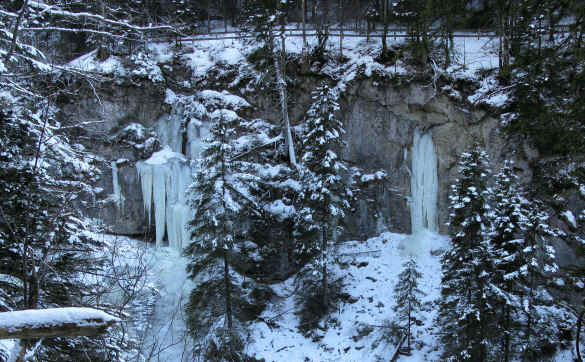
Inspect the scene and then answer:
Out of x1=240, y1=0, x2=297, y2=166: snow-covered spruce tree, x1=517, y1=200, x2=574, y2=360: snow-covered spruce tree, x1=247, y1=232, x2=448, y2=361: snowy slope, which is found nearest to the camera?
x1=517, y1=200, x2=574, y2=360: snow-covered spruce tree

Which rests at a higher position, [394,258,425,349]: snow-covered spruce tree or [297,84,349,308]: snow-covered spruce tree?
[297,84,349,308]: snow-covered spruce tree

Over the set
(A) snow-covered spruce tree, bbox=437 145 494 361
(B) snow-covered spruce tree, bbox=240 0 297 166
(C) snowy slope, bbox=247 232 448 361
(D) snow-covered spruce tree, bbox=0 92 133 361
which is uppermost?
(B) snow-covered spruce tree, bbox=240 0 297 166

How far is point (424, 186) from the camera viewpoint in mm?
18547

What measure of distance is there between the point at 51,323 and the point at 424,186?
60.8 ft

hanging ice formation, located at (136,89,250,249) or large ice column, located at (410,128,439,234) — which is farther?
large ice column, located at (410,128,439,234)

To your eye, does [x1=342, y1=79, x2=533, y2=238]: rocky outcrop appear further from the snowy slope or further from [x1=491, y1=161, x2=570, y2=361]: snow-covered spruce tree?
[x1=491, y1=161, x2=570, y2=361]: snow-covered spruce tree

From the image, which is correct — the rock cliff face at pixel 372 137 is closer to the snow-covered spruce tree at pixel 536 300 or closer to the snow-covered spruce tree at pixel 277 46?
the snow-covered spruce tree at pixel 277 46

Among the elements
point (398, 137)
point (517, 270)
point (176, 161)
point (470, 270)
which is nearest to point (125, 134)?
point (176, 161)

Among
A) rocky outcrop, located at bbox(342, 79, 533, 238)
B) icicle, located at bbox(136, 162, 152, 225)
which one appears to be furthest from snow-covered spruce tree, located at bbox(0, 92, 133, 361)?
rocky outcrop, located at bbox(342, 79, 533, 238)

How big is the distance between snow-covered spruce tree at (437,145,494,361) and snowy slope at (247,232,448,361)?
2077 millimetres

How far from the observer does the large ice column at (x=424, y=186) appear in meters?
18.4

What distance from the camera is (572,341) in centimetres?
1242

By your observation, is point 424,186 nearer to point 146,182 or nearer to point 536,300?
point 536,300

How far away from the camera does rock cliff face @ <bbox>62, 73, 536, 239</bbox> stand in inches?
735
